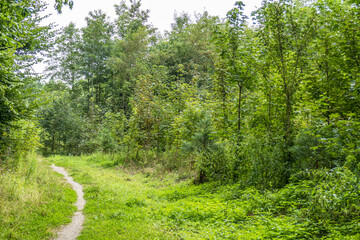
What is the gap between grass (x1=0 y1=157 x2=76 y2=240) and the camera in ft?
18.4

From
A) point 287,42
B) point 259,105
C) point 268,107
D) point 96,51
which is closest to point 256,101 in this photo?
point 259,105

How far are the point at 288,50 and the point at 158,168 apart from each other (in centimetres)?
935

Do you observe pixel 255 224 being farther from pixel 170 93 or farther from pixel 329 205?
pixel 170 93

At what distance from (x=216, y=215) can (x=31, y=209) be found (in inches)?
209

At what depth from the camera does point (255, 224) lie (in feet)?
17.7

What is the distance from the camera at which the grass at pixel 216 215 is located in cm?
455

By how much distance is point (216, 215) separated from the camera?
625 centimetres


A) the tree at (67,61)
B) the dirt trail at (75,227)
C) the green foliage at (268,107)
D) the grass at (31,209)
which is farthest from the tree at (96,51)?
the dirt trail at (75,227)

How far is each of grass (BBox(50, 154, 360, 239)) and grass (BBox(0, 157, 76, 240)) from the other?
0.78m

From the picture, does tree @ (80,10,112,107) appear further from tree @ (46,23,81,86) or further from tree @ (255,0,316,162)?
tree @ (255,0,316,162)

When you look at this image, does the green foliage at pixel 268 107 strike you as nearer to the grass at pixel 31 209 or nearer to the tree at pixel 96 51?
the grass at pixel 31 209

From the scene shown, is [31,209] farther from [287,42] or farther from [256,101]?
[287,42]

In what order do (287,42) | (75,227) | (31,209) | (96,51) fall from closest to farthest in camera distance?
(75,227) < (31,209) < (287,42) < (96,51)

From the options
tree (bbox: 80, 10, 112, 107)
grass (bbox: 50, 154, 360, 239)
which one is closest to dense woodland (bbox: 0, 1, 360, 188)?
grass (bbox: 50, 154, 360, 239)
